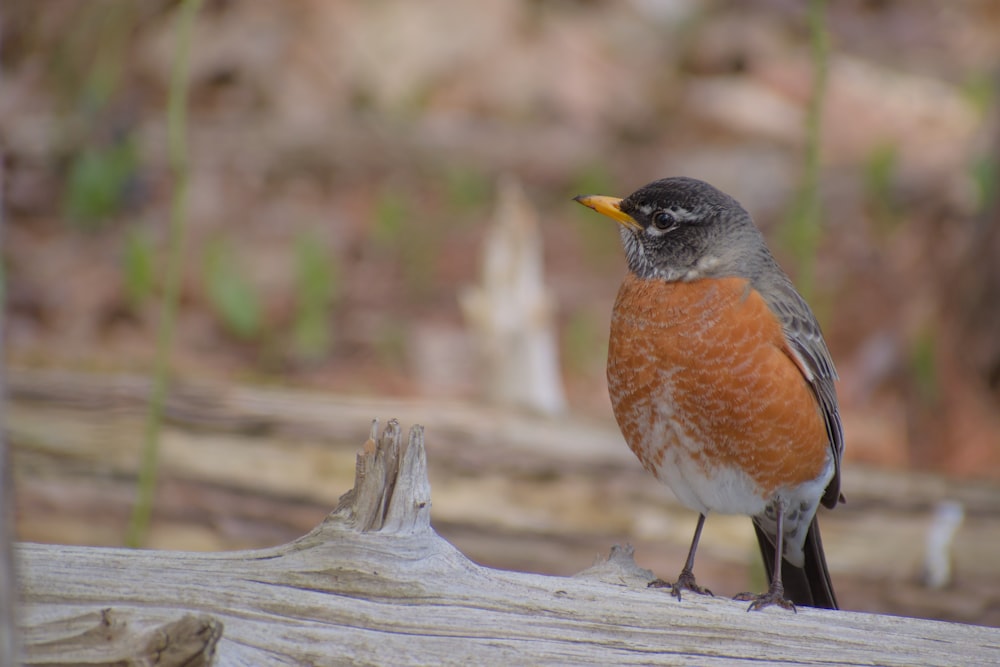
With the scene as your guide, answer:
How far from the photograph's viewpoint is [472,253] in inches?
332

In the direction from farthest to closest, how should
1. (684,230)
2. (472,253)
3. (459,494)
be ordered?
1. (472,253)
2. (459,494)
3. (684,230)

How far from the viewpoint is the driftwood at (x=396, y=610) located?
2541 millimetres

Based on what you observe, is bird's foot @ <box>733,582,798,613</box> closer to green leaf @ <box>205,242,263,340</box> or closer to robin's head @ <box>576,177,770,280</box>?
robin's head @ <box>576,177,770,280</box>

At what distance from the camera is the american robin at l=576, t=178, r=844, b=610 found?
325 cm

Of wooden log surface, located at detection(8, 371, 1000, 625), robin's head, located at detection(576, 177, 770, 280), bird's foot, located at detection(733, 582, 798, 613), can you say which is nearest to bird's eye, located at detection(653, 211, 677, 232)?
robin's head, located at detection(576, 177, 770, 280)

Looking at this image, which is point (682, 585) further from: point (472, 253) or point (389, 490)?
point (472, 253)

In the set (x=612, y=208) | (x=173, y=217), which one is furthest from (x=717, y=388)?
(x=173, y=217)

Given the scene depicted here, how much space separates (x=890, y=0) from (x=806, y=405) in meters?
10.7

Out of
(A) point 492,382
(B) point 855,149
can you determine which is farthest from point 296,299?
(B) point 855,149

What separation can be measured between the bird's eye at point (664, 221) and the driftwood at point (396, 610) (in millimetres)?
1296

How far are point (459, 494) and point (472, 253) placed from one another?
3.55m

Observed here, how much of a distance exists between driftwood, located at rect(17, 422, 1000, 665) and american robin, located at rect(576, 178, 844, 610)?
0.25 m

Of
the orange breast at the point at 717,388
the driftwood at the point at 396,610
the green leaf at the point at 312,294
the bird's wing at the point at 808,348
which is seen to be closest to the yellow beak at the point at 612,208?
the orange breast at the point at 717,388

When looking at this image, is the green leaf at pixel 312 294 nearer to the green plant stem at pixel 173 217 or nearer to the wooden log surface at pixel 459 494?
the wooden log surface at pixel 459 494
